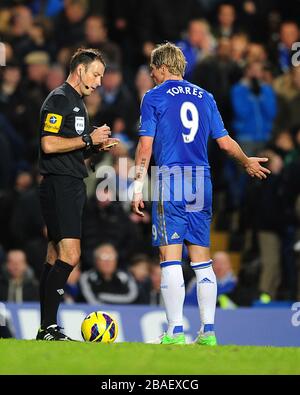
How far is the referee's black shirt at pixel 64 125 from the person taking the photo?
11.0 meters

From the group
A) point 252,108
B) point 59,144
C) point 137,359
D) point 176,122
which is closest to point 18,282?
point 252,108

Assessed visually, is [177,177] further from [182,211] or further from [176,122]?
[176,122]

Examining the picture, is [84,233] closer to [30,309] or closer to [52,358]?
[30,309]

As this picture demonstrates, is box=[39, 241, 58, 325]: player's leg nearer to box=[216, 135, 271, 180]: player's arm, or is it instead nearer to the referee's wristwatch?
the referee's wristwatch

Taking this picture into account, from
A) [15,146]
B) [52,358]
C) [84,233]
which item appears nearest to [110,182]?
[84,233]

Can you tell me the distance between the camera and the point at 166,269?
11070mm

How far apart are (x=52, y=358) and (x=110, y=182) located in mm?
8258

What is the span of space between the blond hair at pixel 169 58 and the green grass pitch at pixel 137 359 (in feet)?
8.16

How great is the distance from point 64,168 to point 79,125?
41cm

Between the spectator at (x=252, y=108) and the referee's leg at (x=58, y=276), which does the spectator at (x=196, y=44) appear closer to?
the spectator at (x=252, y=108)

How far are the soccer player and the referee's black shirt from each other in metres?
0.53

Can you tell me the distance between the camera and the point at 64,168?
36.3 ft

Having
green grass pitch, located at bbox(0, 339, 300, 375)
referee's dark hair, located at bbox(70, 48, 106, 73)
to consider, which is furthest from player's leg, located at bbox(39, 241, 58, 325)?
referee's dark hair, located at bbox(70, 48, 106, 73)

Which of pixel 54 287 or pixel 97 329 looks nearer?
pixel 54 287
